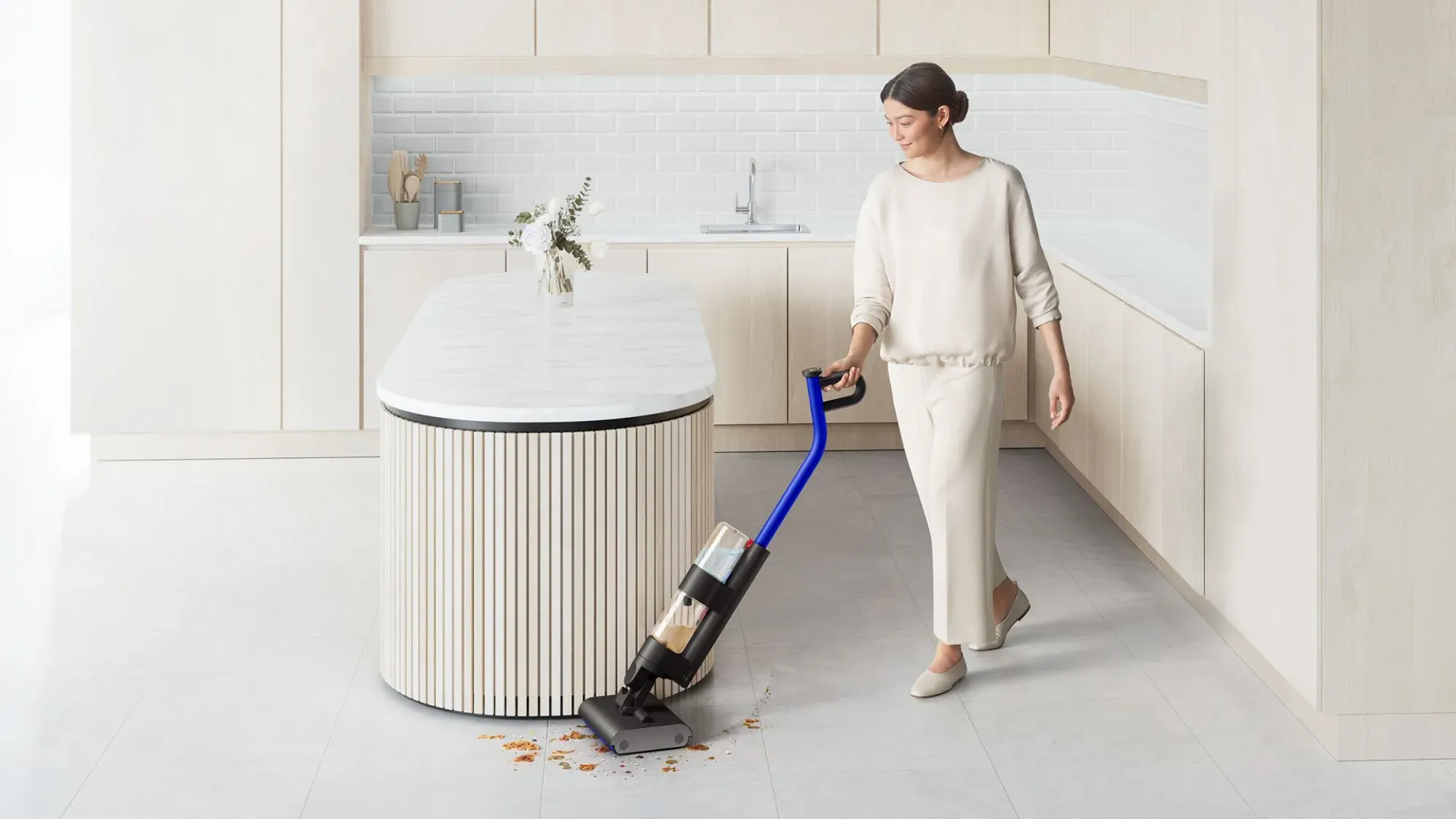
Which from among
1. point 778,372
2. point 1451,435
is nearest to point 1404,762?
point 1451,435

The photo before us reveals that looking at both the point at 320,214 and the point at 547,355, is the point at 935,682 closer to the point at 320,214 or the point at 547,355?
the point at 547,355

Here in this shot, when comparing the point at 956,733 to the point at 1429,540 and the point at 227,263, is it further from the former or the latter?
the point at 227,263

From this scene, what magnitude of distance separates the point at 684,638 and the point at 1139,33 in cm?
283

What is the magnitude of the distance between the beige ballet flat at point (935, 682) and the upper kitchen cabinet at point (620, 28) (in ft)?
11.9

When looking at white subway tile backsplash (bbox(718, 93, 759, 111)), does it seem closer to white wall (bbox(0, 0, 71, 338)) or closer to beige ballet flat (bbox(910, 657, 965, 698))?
beige ballet flat (bbox(910, 657, 965, 698))

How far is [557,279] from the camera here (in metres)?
5.57

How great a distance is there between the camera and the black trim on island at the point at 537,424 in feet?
12.9

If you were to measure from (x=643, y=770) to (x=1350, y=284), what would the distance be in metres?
2.01

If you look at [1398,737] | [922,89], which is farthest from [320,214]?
[1398,737]

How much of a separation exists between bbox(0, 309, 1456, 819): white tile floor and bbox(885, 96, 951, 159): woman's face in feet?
4.79

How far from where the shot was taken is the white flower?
5559 millimetres

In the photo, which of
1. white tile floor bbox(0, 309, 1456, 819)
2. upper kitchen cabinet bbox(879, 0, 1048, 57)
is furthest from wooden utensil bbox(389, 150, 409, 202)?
upper kitchen cabinet bbox(879, 0, 1048, 57)

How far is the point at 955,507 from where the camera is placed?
14.3ft

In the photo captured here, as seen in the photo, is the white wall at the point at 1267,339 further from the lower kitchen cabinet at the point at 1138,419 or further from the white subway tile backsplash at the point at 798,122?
the white subway tile backsplash at the point at 798,122
